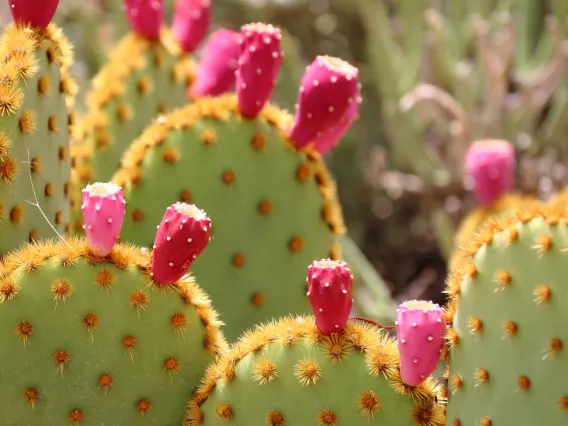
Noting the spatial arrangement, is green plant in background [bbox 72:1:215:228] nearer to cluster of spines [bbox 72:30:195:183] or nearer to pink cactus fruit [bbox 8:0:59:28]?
cluster of spines [bbox 72:30:195:183]

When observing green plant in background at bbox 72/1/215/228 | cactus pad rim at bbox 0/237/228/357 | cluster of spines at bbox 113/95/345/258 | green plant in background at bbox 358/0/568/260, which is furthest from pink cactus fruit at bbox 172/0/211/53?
green plant in background at bbox 358/0/568/260

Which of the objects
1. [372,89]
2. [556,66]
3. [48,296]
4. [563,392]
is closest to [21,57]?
[48,296]

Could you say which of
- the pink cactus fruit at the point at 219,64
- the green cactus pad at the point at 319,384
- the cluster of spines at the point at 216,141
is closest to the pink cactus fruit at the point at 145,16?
the pink cactus fruit at the point at 219,64

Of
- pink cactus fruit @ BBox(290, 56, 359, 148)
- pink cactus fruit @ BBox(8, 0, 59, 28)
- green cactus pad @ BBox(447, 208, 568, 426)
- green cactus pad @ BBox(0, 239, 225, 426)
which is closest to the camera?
green cactus pad @ BBox(447, 208, 568, 426)

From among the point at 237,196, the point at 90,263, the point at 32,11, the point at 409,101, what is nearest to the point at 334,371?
the point at 90,263

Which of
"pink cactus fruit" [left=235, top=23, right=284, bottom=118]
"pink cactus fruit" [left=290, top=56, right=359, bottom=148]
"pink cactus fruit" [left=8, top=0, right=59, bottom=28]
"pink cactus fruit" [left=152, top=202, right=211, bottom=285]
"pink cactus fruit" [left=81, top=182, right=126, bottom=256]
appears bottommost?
"pink cactus fruit" [left=152, top=202, right=211, bottom=285]

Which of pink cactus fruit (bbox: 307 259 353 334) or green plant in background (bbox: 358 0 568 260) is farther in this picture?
green plant in background (bbox: 358 0 568 260)

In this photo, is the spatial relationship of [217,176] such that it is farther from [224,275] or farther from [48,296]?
[48,296]
